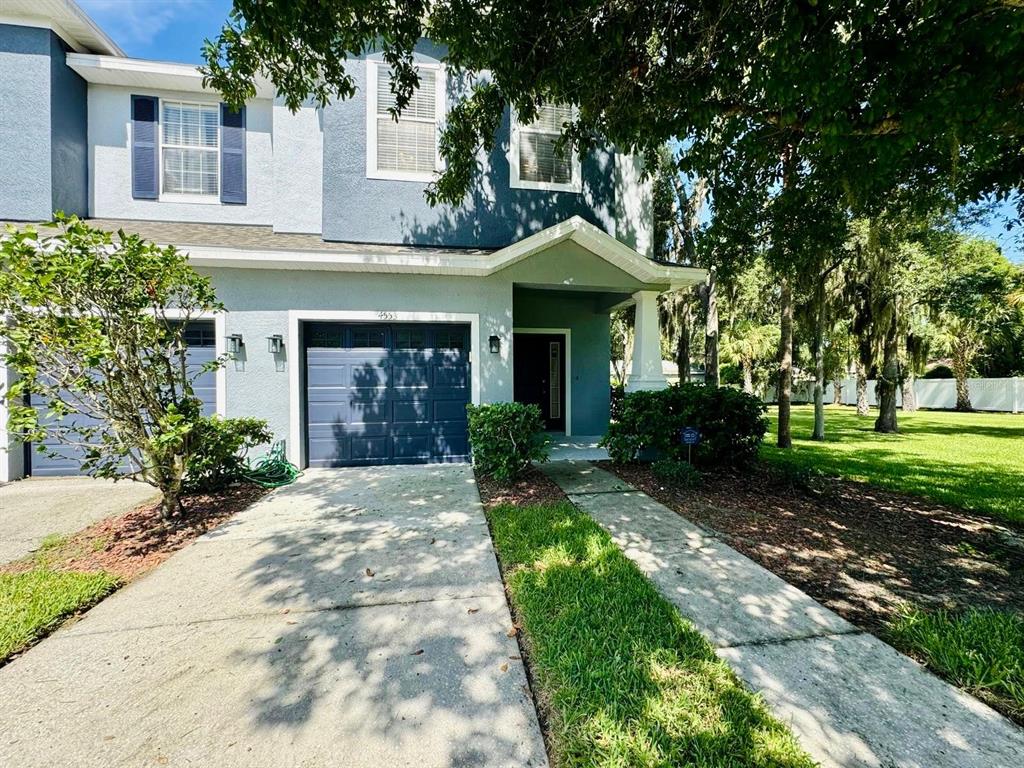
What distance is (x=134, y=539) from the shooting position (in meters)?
4.16

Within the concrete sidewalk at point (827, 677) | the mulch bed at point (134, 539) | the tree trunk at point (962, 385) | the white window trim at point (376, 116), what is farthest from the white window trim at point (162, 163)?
the tree trunk at point (962, 385)

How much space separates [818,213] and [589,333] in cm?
523

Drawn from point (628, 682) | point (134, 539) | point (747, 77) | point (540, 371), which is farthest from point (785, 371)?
point (134, 539)

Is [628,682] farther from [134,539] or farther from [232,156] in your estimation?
[232,156]

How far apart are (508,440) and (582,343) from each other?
4829 millimetres

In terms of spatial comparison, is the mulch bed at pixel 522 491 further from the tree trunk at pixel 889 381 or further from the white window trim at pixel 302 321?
the tree trunk at pixel 889 381

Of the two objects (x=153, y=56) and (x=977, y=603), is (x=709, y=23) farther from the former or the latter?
(x=153, y=56)

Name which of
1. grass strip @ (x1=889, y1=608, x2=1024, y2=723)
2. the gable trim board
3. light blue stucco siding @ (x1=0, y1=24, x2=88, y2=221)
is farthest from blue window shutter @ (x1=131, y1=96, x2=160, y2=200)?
grass strip @ (x1=889, y1=608, x2=1024, y2=723)

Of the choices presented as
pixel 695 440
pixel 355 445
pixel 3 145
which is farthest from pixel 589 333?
pixel 3 145

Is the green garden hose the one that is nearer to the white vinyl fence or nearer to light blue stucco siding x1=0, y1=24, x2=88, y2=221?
light blue stucco siding x1=0, y1=24, x2=88, y2=221

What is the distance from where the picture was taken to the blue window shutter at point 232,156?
25.2 ft

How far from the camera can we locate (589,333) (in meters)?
10.1

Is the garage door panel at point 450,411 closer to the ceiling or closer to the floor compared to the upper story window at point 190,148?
closer to the floor

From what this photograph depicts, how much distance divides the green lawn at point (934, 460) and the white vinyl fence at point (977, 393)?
7987 mm
